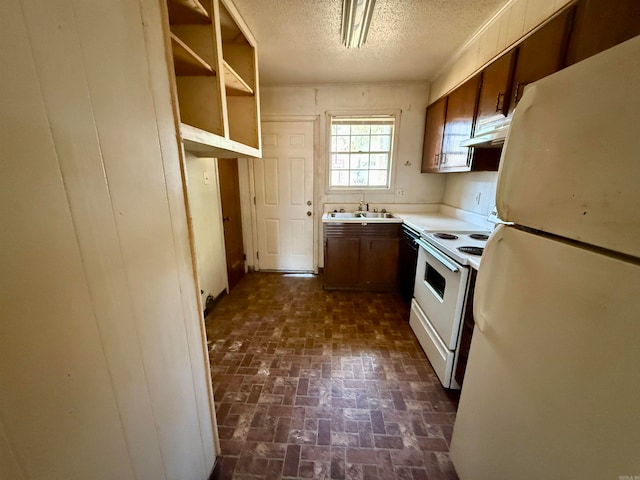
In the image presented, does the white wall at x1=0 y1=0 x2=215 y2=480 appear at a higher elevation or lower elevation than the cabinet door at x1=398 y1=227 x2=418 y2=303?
higher

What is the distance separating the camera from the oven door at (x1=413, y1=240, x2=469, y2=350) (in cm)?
156

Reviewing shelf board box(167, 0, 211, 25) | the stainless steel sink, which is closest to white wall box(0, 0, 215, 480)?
shelf board box(167, 0, 211, 25)

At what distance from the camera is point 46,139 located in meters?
0.46

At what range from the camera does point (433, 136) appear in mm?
2895

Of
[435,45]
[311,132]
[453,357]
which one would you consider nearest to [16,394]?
[453,357]

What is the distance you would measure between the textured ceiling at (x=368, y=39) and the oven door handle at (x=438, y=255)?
66.6 inches

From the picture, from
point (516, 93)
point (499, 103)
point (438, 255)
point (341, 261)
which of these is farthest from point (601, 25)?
point (341, 261)

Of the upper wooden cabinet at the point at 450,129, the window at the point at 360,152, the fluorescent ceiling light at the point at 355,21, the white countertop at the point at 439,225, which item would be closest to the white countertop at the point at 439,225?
the white countertop at the point at 439,225

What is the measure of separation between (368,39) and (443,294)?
218 cm

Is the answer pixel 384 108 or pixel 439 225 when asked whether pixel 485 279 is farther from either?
pixel 384 108

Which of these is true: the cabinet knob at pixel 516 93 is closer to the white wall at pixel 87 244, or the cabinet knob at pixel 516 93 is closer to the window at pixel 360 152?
the window at pixel 360 152

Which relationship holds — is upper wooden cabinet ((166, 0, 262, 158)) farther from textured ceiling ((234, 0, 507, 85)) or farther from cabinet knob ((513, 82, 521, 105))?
cabinet knob ((513, 82, 521, 105))

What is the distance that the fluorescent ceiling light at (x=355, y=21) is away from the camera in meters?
1.62

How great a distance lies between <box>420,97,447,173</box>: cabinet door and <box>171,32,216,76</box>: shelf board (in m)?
2.33
